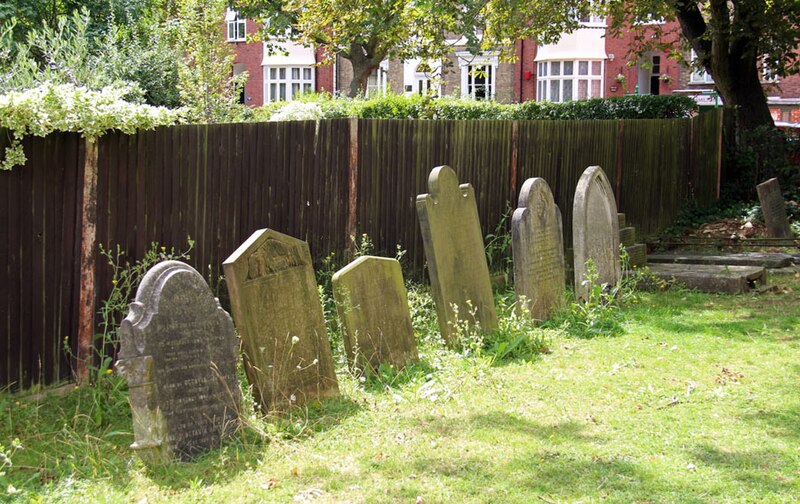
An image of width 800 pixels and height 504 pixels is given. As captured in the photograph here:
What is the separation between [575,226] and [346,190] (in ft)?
7.76

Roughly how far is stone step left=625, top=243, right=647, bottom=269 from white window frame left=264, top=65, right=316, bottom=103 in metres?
35.1

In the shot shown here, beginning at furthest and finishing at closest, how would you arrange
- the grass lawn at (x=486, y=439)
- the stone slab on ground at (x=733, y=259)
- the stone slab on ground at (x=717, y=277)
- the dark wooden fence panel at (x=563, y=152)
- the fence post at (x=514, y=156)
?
the stone slab on ground at (x=733, y=259) → the dark wooden fence panel at (x=563, y=152) → the fence post at (x=514, y=156) → the stone slab on ground at (x=717, y=277) → the grass lawn at (x=486, y=439)

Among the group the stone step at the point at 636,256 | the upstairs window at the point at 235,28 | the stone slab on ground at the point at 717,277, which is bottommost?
the stone slab on ground at the point at 717,277

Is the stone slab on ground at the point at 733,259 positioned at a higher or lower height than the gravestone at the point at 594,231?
lower

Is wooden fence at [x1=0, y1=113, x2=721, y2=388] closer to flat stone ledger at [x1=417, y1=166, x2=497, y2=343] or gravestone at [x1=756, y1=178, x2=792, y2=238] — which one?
flat stone ledger at [x1=417, y1=166, x2=497, y2=343]

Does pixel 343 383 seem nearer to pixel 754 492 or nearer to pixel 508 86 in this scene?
pixel 754 492

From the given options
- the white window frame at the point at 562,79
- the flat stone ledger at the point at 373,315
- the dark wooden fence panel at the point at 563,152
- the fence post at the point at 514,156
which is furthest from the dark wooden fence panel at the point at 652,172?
the white window frame at the point at 562,79

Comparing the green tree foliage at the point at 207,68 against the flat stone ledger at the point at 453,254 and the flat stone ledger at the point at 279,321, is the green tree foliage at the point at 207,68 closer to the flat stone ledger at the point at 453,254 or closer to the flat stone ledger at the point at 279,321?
the flat stone ledger at the point at 453,254

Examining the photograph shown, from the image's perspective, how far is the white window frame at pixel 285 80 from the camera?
4547 cm

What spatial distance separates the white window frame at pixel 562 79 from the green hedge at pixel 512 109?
1335cm

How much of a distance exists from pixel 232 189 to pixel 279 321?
6.52ft

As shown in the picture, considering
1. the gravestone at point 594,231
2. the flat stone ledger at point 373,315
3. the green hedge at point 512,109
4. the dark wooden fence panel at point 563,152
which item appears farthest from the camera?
the green hedge at point 512,109

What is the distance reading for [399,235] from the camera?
968 centimetres

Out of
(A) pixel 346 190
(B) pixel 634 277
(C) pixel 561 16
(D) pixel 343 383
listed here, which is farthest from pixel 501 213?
(C) pixel 561 16
